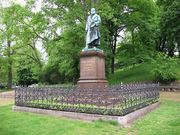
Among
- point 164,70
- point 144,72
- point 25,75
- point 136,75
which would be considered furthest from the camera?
point 25,75

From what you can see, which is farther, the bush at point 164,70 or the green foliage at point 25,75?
the green foliage at point 25,75

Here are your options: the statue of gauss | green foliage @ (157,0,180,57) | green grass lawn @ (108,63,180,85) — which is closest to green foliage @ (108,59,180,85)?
green grass lawn @ (108,63,180,85)

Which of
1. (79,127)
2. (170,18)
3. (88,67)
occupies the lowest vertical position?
(79,127)

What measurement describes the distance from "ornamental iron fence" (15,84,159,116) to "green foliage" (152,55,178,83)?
12945 mm

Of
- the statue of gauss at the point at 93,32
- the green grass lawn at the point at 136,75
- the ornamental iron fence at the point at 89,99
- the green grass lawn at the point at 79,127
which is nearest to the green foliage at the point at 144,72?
the green grass lawn at the point at 136,75

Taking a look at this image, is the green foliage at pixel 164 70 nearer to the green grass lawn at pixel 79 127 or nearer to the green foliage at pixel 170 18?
the green foliage at pixel 170 18

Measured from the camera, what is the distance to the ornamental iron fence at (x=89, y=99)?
10438 mm

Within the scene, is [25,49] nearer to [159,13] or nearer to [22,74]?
[22,74]

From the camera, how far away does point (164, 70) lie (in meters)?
27.0

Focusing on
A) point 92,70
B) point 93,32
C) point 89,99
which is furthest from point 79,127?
point 93,32

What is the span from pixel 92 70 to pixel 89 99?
3362 mm

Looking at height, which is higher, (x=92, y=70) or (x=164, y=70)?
(x=164, y=70)

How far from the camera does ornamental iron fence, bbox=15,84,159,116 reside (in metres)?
10.4

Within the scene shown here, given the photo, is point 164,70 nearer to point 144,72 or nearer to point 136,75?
point 136,75
